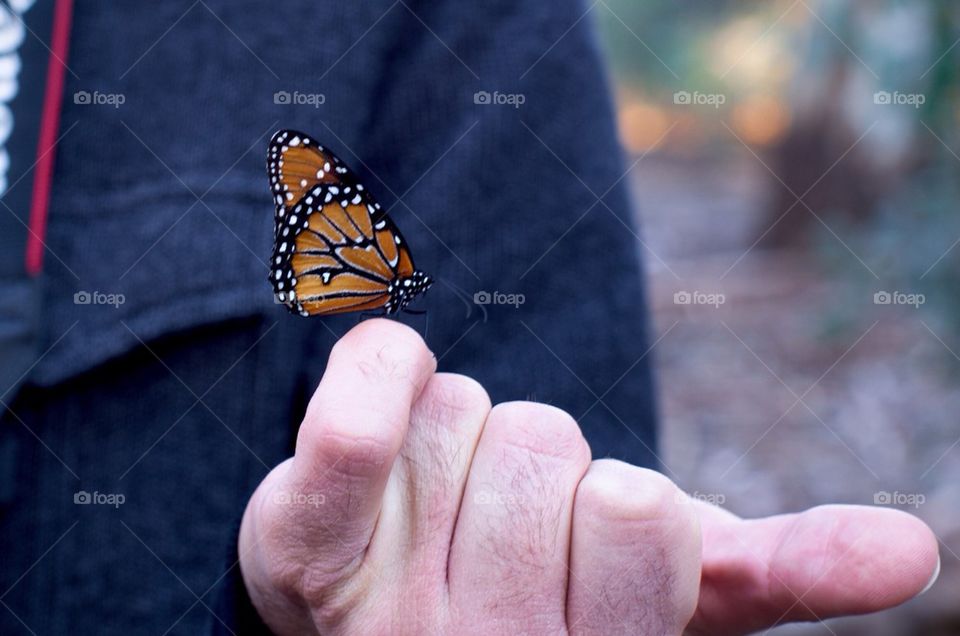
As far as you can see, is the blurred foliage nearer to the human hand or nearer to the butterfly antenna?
the butterfly antenna

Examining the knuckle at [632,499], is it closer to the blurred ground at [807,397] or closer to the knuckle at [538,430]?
the knuckle at [538,430]

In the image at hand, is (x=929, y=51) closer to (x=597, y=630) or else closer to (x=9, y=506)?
(x=597, y=630)

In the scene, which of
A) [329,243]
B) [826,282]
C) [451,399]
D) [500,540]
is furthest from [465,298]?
[826,282]

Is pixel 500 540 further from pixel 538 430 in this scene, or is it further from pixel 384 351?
pixel 384 351

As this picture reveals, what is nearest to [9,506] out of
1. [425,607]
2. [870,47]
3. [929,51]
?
[425,607]

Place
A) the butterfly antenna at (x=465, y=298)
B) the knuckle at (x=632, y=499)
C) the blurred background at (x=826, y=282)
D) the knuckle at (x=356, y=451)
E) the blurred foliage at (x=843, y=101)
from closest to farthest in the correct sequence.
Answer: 1. the knuckle at (x=356, y=451)
2. the knuckle at (x=632, y=499)
3. the butterfly antenna at (x=465, y=298)
4. the blurred foliage at (x=843, y=101)
5. the blurred background at (x=826, y=282)

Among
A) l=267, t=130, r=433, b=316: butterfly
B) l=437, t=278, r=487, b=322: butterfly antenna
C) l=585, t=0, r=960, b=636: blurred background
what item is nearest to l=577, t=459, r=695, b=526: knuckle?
l=267, t=130, r=433, b=316: butterfly

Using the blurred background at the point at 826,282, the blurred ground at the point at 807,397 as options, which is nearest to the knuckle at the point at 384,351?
the blurred background at the point at 826,282
